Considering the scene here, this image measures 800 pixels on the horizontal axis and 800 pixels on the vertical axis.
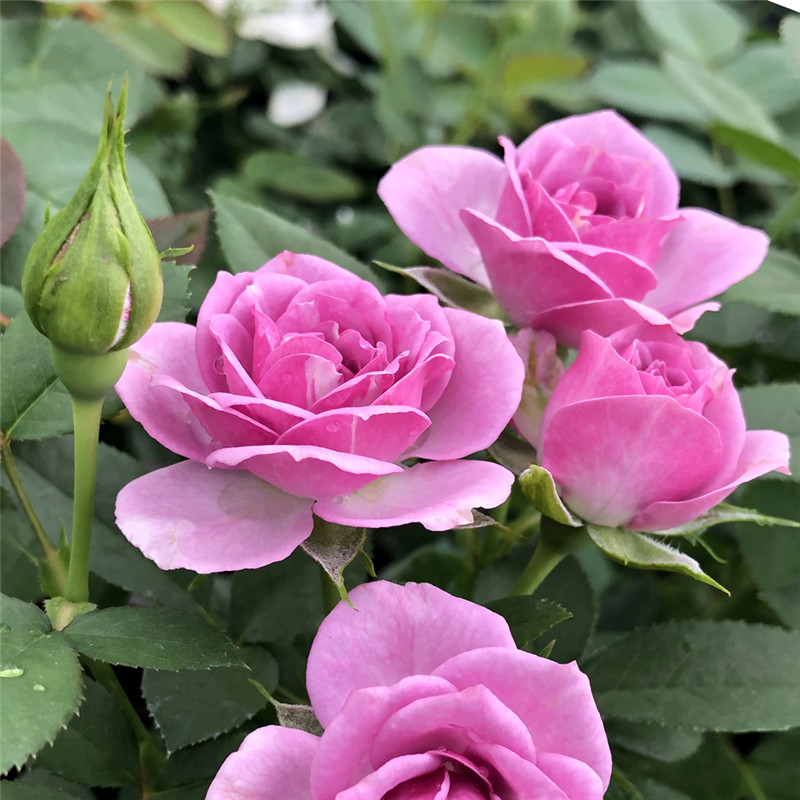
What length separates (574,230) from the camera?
433 millimetres

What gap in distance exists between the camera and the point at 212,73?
1063 mm

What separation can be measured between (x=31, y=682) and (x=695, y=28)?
3.06 feet

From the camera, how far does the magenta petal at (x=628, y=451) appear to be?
0.37m

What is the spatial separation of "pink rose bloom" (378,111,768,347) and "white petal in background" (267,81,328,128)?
657mm

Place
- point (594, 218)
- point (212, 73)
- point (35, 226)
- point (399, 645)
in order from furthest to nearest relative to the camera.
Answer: point (212, 73) < point (35, 226) < point (594, 218) < point (399, 645)

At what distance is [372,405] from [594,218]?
0.18 meters

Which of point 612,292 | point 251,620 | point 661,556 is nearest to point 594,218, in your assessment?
point 612,292

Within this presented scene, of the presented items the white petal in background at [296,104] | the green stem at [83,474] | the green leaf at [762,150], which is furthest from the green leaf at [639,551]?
the white petal in background at [296,104]

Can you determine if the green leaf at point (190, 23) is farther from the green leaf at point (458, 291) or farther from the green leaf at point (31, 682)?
the green leaf at point (31, 682)

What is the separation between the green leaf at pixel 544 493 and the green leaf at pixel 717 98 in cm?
48

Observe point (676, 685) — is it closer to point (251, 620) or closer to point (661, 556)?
point (661, 556)

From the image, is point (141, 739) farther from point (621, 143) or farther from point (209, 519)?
point (621, 143)

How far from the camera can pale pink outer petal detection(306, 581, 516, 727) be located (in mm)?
333

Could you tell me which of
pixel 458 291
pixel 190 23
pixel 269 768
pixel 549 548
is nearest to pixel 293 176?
pixel 190 23
